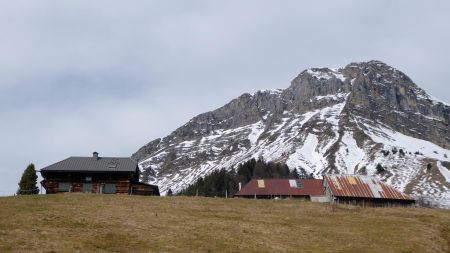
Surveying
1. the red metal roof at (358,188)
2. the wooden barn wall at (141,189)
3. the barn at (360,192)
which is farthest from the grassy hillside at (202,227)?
the red metal roof at (358,188)

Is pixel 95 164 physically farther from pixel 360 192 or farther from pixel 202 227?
pixel 360 192

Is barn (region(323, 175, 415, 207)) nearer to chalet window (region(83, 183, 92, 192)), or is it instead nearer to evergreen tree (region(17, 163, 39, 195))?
chalet window (region(83, 183, 92, 192))

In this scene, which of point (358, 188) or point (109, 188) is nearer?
point (109, 188)

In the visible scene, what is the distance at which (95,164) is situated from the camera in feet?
279

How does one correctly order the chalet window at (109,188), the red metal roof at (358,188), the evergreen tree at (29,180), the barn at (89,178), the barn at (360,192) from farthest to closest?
the red metal roof at (358,188) → the evergreen tree at (29,180) → the barn at (360,192) → the chalet window at (109,188) → the barn at (89,178)

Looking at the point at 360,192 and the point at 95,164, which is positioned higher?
the point at 95,164

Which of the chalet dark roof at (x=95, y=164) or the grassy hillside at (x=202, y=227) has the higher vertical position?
the chalet dark roof at (x=95, y=164)

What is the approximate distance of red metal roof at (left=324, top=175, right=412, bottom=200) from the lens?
90625 mm

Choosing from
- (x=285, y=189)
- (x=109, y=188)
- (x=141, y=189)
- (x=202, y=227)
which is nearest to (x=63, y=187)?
(x=109, y=188)

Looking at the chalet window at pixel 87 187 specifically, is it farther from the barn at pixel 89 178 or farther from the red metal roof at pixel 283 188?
the red metal roof at pixel 283 188

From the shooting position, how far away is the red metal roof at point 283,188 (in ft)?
320

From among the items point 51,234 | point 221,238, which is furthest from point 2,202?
point 221,238

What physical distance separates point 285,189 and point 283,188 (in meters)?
0.47

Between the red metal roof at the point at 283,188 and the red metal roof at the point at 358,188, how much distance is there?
169 inches
